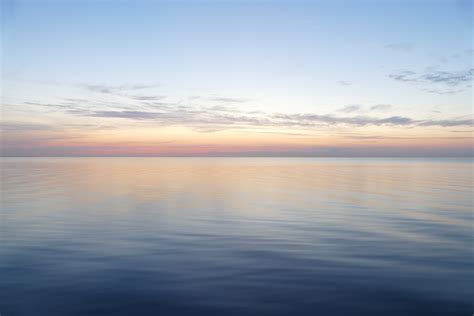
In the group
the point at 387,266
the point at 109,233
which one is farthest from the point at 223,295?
the point at 109,233

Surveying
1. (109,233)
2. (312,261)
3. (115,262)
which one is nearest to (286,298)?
(312,261)

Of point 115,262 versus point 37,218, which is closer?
point 115,262

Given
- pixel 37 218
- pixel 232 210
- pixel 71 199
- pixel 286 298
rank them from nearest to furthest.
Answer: pixel 286 298 < pixel 37 218 < pixel 232 210 < pixel 71 199

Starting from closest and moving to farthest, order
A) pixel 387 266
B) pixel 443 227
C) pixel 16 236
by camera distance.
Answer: pixel 387 266 → pixel 16 236 → pixel 443 227

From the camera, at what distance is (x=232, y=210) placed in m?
27.7

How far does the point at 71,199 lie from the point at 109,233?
15.5 meters

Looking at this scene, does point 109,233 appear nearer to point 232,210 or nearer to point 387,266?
point 232,210

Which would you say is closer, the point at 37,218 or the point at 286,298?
the point at 286,298

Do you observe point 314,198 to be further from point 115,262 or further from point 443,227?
point 115,262

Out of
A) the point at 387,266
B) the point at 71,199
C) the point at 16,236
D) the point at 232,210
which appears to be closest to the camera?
the point at 387,266

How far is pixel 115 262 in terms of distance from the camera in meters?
14.5

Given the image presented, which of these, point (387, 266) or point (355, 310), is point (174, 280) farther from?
point (387, 266)

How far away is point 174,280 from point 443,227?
17321 millimetres

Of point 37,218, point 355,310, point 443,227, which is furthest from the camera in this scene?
point 37,218
